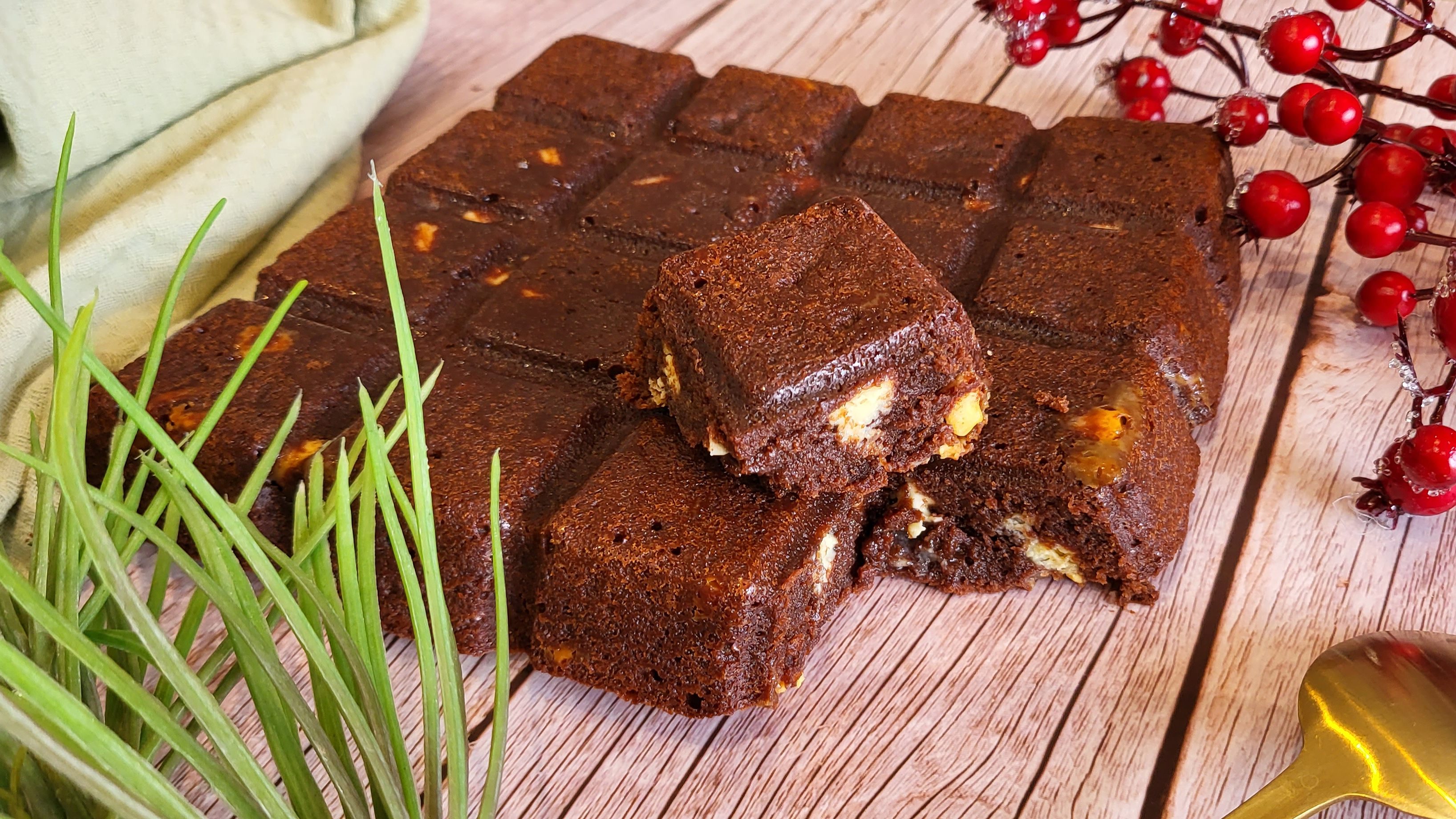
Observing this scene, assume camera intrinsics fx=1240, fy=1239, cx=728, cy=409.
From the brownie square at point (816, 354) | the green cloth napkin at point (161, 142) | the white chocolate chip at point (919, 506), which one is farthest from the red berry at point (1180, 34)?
the green cloth napkin at point (161, 142)

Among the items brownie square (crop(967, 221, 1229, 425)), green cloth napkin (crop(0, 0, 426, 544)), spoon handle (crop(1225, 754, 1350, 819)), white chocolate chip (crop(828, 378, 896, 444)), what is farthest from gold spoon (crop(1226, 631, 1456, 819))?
green cloth napkin (crop(0, 0, 426, 544))

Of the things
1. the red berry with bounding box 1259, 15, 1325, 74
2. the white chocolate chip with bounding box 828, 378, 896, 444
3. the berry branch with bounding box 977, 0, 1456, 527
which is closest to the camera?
the white chocolate chip with bounding box 828, 378, 896, 444

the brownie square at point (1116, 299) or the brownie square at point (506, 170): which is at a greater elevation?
the brownie square at point (506, 170)

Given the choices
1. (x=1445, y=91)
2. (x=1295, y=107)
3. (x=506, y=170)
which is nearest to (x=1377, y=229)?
(x=1295, y=107)

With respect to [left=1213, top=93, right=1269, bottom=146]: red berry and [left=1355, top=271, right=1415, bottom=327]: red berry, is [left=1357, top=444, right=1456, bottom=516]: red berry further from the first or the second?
[left=1213, top=93, right=1269, bottom=146]: red berry

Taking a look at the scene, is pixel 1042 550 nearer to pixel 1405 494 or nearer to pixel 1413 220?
pixel 1405 494

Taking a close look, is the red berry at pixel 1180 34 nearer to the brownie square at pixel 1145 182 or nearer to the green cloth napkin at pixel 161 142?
the brownie square at pixel 1145 182

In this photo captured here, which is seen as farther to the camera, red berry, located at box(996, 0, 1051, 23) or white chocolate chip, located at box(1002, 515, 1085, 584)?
red berry, located at box(996, 0, 1051, 23)
